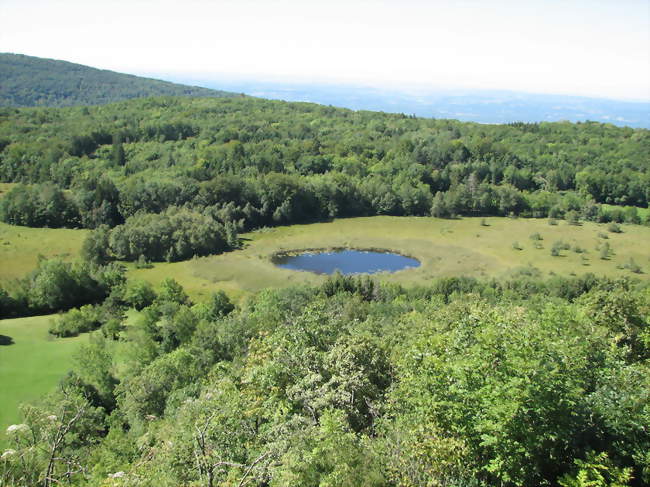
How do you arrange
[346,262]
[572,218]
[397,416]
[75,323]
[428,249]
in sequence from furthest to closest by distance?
[572,218]
[428,249]
[346,262]
[75,323]
[397,416]

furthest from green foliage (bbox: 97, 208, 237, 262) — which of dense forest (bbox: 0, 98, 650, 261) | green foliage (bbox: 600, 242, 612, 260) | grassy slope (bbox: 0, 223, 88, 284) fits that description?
green foliage (bbox: 600, 242, 612, 260)

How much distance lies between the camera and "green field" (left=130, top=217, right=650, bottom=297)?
5588 cm

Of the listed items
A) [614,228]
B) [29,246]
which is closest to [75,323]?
[29,246]

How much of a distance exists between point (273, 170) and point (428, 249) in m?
34.2

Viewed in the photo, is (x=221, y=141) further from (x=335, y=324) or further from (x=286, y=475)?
(x=286, y=475)

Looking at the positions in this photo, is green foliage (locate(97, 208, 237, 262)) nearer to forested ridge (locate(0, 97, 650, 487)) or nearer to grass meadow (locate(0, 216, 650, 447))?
forested ridge (locate(0, 97, 650, 487))

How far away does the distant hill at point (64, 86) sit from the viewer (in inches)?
5994

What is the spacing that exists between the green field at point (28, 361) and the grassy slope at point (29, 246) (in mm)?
15025

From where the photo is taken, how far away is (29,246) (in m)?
61.5

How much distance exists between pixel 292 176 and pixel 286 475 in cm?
7486

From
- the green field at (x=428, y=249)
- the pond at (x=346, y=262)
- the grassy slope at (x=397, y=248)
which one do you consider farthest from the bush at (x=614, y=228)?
the pond at (x=346, y=262)

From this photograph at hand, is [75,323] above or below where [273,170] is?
below

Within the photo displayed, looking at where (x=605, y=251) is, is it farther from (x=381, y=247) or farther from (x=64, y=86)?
(x=64, y=86)

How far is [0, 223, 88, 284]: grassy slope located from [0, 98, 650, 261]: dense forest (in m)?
2.79
